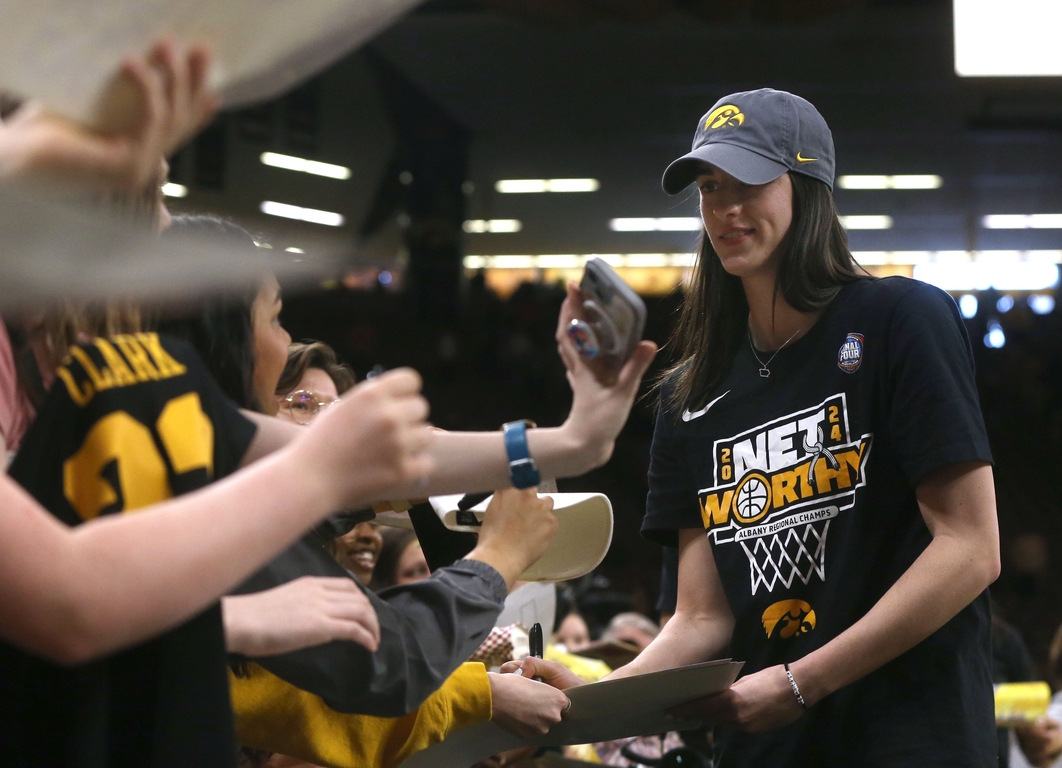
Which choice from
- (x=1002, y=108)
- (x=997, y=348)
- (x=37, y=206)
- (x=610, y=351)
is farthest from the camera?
(x=997, y=348)

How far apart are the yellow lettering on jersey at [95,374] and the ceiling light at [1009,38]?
7.71m

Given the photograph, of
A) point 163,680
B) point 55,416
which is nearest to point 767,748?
point 163,680

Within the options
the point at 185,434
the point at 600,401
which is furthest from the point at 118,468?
the point at 600,401

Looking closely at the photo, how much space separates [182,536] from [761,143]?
1133mm

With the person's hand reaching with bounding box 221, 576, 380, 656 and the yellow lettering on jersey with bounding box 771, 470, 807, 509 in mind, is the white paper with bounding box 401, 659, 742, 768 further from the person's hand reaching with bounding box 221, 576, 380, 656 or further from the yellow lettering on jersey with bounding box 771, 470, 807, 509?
the person's hand reaching with bounding box 221, 576, 380, 656

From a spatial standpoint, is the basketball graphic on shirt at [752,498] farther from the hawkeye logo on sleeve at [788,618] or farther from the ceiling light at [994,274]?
the ceiling light at [994,274]

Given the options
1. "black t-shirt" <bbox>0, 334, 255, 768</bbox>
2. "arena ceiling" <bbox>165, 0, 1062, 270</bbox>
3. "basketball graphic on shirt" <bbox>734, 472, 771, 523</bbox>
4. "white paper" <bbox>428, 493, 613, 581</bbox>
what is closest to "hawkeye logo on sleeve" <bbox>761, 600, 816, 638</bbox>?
"basketball graphic on shirt" <bbox>734, 472, 771, 523</bbox>

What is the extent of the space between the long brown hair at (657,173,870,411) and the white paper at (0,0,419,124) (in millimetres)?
953

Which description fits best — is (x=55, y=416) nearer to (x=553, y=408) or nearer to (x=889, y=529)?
(x=889, y=529)

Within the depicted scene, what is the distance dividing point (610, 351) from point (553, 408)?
830cm

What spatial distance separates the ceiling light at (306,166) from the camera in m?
8.50

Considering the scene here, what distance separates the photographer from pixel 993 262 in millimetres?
10133

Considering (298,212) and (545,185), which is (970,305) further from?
(298,212)

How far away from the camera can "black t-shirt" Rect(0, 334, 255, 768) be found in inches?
30.3
